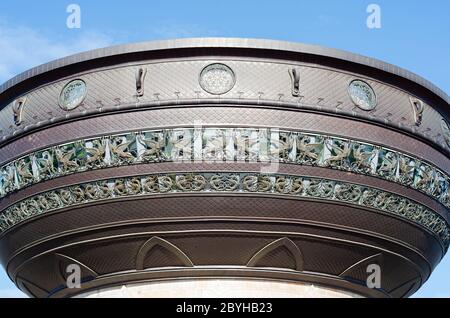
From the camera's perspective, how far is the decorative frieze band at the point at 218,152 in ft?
40.4

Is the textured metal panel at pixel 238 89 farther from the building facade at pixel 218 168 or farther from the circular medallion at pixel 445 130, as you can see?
the circular medallion at pixel 445 130

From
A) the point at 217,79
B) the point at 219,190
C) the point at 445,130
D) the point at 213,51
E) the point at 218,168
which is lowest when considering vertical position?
the point at 219,190

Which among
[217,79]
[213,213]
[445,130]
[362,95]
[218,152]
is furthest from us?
[445,130]

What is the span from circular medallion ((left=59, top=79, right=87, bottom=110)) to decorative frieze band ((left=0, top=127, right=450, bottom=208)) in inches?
24.0

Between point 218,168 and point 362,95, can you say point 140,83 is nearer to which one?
point 218,168

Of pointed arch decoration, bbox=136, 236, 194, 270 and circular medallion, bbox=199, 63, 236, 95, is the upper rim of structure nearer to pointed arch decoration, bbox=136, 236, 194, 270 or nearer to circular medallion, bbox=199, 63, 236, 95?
circular medallion, bbox=199, 63, 236, 95

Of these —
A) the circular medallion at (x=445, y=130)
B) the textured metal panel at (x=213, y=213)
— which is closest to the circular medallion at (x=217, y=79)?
the textured metal panel at (x=213, y=213)

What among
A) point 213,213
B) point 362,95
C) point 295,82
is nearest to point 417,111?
point 362,95

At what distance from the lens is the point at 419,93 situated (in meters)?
13.7

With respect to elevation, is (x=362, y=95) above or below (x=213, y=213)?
above

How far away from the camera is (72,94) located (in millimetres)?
13133

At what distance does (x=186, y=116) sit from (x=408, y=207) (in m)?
3.56

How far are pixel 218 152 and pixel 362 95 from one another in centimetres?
233
